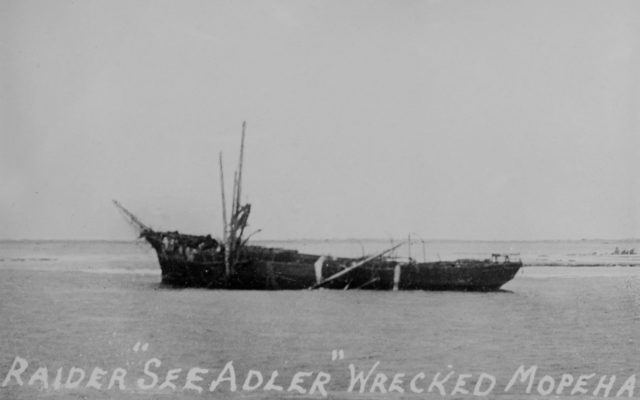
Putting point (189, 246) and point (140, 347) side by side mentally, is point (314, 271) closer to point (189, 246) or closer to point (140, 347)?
point (189, 246)

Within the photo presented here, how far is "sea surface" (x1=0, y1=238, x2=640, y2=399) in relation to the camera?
1831 centimetres

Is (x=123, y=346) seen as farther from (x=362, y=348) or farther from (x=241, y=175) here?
(x=241, y=175)

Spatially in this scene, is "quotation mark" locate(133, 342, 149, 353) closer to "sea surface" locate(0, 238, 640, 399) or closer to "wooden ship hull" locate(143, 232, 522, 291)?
"sea surface" locate(0, 238, 640, 399)

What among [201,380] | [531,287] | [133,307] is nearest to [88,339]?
[201,380]

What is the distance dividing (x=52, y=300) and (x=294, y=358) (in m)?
18.6

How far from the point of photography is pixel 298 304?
34.6m

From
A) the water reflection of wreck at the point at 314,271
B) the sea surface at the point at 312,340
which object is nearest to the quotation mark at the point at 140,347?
the sea surface at the point at 312,340

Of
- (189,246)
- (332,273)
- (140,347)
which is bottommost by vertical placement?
(140,347)

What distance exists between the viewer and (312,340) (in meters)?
24.6

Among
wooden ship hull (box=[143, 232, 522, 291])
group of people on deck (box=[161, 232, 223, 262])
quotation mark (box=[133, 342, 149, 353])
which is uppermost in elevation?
group of people on deck (box=[161, 232, 223, 262])

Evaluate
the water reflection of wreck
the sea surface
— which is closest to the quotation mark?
the sea surface

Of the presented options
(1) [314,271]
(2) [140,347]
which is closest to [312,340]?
(2) [140,347]

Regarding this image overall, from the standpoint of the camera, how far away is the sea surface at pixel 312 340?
60.1ft

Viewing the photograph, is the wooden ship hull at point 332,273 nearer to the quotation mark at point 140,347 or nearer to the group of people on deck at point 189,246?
the group of people on deck at point 189,246
